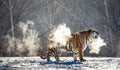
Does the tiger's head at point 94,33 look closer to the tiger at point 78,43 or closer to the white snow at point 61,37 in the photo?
the tiger at point 78,43

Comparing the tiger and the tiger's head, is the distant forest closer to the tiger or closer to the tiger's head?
the tiger

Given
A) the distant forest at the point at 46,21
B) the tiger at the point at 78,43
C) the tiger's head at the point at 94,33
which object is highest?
Result: the distant forest at the point at 46,21

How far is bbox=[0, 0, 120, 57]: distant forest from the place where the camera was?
20.0 metres

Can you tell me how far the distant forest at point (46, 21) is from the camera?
19969 millimetres

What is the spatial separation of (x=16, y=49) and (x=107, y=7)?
603 cm

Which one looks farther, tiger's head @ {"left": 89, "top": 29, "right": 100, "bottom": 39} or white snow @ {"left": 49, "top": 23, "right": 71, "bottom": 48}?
tiger's head @ {"left": 89, "top": 29, "right": 100, "bottom": 39}

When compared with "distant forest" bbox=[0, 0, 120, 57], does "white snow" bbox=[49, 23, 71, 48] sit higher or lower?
lower

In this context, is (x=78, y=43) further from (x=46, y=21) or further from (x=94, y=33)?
(x=46, y=21)

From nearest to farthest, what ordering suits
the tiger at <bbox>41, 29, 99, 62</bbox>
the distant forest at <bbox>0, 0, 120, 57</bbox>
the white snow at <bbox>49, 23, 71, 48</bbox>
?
the white snow at <bbox>49, 23, 71, 48</bbox>
the tiger at <bbox>41, 29, 99, 62</bbox>
the distant forest at <bbox>0, 0, 120, 57</bbox>

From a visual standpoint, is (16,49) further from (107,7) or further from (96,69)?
(96,69)

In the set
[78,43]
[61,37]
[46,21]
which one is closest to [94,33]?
[78,43]

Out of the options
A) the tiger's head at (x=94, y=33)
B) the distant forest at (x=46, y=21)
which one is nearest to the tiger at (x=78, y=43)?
the tiger's head at (x=94, y=33)

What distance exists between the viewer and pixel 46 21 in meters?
21.3

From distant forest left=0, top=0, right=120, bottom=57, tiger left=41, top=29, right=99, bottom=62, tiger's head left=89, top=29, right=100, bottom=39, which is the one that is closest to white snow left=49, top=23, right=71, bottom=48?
tiger left=41, top=29, right=99, bottom=62
